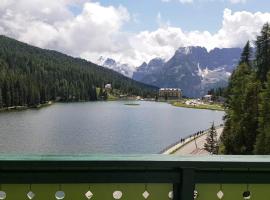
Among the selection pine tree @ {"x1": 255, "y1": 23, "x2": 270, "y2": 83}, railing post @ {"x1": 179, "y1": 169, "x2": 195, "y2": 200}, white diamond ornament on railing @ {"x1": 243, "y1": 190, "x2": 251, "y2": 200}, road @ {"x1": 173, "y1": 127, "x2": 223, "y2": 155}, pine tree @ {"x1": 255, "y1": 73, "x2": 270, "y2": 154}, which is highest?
pine tree @ {"x1": 255, "y1": 23, "x2": 270, "y2": 83}

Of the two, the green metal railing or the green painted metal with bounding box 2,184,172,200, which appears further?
the green painted metal with bounding box 2,184,172,200

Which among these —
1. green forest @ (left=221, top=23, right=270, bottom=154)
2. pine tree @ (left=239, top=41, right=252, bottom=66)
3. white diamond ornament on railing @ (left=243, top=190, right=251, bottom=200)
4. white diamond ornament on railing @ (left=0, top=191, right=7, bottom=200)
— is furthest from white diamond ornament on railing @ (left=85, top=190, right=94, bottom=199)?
pine tree @ (left=239, top=41, right=252, bottom=66)

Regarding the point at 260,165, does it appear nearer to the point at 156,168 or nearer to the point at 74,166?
the point at 156,168

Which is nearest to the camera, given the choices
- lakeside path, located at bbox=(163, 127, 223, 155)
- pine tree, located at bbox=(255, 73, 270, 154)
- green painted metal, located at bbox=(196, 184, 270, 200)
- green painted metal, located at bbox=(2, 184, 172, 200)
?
green painted metal, located at bbox=(2, 184, 172, 200)

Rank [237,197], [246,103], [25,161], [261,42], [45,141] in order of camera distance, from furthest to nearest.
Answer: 1. [45,141]
2. [261,42]
3. [246,103]
4. [237,197]
5. [25,161]

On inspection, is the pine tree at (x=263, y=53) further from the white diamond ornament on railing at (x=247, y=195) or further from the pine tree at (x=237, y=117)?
the white diamond ornament on railing at (x=247, y=195)

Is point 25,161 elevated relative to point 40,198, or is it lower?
elevated

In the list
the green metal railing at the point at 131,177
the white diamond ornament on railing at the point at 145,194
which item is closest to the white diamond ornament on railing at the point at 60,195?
the green metal railing at the point at 131,177

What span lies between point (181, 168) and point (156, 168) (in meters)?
0.24

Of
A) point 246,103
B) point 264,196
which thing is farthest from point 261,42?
point 264,196

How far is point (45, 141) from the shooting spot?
77.6 metres

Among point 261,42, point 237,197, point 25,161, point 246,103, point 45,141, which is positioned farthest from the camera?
point 45,141

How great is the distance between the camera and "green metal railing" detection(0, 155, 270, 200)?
4.45 m

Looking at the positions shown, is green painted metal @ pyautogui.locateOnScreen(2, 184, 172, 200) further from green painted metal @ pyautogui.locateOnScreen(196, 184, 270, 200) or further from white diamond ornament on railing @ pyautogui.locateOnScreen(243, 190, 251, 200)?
white diamond ornament on railing @ pyautogui.locateOnScreen(243, 190, 251, 200)
